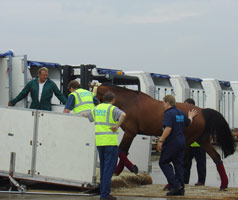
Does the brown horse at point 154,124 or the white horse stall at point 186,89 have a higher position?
the white horse stall at point 186,89

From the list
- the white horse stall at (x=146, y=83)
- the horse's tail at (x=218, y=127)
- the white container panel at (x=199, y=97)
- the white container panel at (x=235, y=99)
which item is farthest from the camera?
the white container panel at (x=235, y=99)

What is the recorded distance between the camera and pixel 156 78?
23.6 m

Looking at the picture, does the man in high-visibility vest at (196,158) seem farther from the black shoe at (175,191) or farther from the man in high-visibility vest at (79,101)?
the man in high-visibility vest at (79,101)

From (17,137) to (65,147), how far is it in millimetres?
948

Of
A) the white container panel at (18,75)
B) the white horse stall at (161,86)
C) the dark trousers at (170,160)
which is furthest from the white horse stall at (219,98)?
the dark trousers at (170,160)

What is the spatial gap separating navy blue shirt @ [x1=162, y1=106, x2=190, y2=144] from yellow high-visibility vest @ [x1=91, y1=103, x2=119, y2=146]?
38.8 inches

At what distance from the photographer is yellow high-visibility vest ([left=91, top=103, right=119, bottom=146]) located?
348 inches

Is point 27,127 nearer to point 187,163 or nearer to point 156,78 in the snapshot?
point 187,163

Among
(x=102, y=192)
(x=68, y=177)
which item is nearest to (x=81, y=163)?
(x=68, y=177)

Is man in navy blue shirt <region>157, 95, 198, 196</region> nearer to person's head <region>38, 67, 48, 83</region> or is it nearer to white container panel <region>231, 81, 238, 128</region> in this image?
person's head <region>38, 67, 48, 83</region>

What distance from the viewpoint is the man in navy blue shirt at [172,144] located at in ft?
30.8

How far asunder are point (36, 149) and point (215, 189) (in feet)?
10.6

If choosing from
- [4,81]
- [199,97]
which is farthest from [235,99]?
[4,81]

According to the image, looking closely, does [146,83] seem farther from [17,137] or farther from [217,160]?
[17,137]
